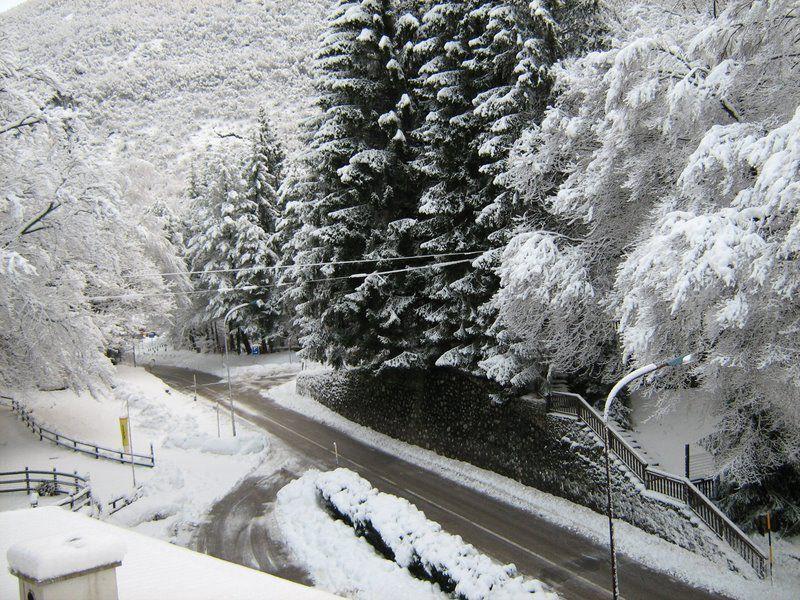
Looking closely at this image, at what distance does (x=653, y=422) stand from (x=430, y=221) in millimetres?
10931

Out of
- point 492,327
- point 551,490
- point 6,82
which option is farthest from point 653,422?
point 6,82

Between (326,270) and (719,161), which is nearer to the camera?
(719,161)

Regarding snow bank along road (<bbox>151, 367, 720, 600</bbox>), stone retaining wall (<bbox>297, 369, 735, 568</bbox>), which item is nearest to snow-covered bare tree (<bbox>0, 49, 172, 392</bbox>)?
snow bank along road (<bbox>151, 367, 720, 600</bbox>)

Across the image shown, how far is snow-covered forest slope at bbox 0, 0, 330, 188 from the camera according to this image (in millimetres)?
127688

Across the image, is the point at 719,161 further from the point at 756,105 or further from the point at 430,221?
the point at 430,221

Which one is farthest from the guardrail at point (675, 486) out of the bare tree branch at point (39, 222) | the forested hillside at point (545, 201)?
the bare tree branch at point (39, 222)

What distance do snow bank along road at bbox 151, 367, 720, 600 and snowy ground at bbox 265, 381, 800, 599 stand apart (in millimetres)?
364

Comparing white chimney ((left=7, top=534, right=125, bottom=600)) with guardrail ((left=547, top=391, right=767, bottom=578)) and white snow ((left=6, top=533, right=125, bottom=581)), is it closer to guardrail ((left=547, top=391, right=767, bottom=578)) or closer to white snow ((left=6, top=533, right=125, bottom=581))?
white snow ((left=6, top=533, right=125, bottom=581))

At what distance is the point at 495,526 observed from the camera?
17266 mm

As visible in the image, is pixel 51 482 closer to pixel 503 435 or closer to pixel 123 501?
pixel 123 501

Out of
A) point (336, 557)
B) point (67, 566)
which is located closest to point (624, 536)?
point (336, 557)

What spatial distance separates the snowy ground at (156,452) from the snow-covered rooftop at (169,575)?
35.0 feet

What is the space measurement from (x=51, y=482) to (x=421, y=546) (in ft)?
43.7

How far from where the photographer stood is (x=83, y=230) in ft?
65.5
